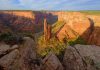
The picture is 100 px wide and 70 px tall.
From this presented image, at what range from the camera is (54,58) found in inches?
683

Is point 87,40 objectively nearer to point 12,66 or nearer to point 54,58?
point 54,58

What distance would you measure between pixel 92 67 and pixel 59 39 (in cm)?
4172

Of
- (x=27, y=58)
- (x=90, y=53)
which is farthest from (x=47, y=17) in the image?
(x=27, y=58)

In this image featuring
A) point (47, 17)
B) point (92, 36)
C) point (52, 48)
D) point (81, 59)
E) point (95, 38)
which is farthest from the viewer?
point (47, 17)

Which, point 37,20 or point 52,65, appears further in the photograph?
point 37,20

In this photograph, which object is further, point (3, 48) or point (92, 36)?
point (92, 36)

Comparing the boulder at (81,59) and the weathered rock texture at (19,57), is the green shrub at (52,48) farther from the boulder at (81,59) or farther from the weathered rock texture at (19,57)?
the weathered rock texture at (19,57)

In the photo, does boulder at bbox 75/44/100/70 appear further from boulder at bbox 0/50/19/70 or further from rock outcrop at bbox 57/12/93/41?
rock outcrop at bbox 57/12/93/41

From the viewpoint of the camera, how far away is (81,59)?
58.3 feet

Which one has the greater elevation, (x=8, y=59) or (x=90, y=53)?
(x=8, y=59)

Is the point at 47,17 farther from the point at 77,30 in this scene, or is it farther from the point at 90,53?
the point at 90,53

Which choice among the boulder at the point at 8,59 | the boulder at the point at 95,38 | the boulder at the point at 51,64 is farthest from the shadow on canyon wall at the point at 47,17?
the boulder at the point at 8,59

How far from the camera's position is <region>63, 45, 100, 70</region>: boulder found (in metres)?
17.4

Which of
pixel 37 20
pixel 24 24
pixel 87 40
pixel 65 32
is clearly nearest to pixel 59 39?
pixel 65 32
